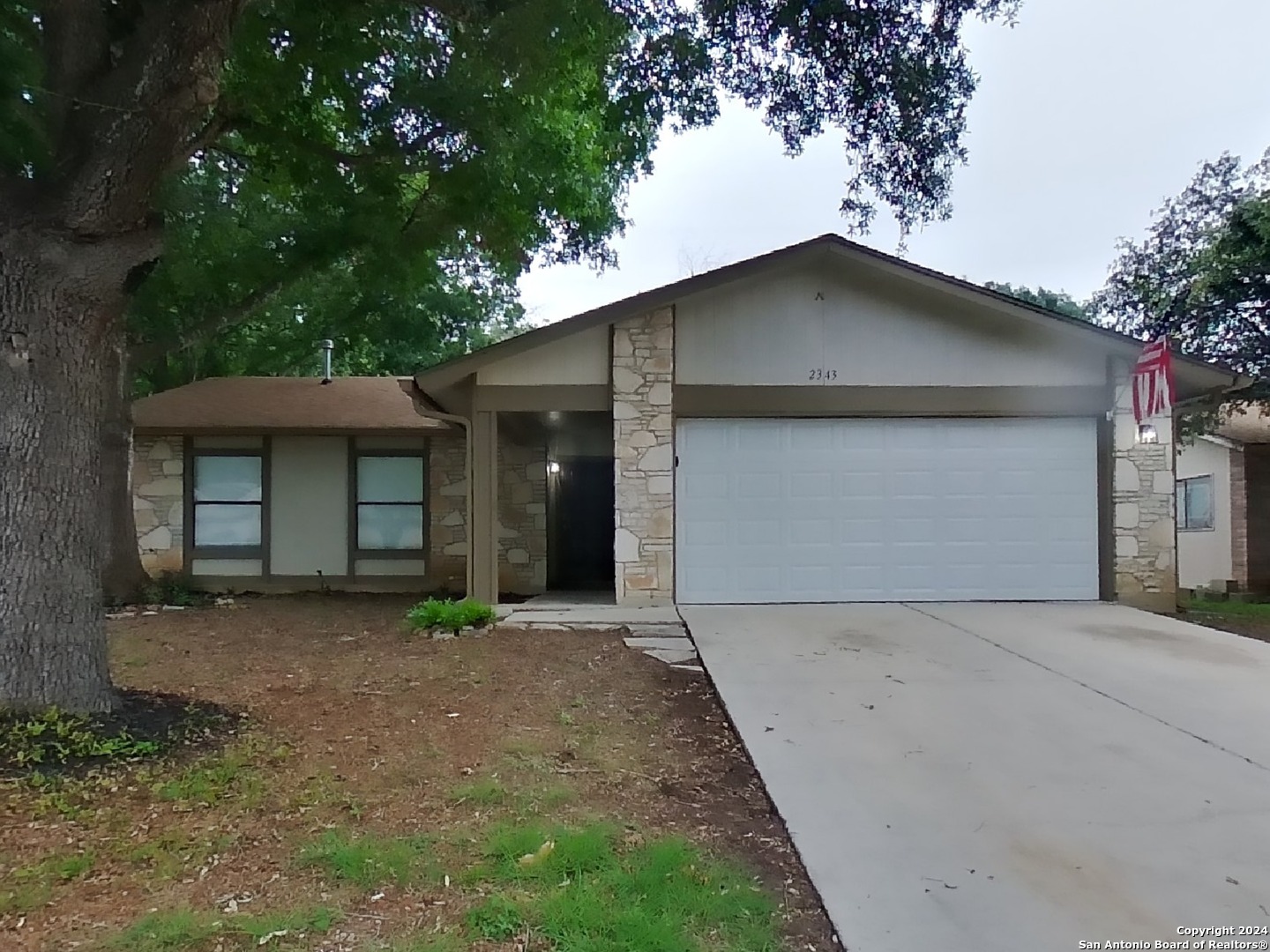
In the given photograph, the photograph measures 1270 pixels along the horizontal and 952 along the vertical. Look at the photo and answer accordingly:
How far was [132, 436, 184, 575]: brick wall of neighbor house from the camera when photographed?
1146 centimetres

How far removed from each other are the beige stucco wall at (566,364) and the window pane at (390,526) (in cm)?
370

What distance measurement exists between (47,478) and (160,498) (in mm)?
8180

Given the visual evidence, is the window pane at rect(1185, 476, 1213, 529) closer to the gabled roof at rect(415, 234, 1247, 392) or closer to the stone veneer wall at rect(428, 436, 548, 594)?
the gabled roof at rect(415, 234, 1247, 392)

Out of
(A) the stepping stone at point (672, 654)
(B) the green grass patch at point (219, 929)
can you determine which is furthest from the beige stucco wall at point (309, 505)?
(B) the green grass patch at point (219, 929)

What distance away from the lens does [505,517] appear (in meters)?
11.5

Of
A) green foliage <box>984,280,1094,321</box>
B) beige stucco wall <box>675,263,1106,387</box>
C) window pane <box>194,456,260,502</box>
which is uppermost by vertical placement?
green foliage <box>984,280,1094,321</box>

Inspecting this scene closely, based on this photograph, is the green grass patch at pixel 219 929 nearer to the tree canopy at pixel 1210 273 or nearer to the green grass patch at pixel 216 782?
the green grass patch at pixel 216 782

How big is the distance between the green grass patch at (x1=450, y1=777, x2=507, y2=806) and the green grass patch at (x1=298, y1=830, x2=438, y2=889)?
1.37 feet

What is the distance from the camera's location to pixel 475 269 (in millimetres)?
14258

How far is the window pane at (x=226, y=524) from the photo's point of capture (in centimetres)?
1159

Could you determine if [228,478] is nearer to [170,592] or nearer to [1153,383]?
[170,592]

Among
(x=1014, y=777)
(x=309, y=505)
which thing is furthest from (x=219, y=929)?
(x=309, y=505)

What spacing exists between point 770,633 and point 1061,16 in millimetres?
6141

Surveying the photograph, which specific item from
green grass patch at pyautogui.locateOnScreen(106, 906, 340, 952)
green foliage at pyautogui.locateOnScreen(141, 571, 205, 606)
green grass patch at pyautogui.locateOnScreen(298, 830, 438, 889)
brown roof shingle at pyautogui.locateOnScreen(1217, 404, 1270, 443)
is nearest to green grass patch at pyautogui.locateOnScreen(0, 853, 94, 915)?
green grass patch at pyautogui.locateOnScreen(106, 906, 340, 952)
